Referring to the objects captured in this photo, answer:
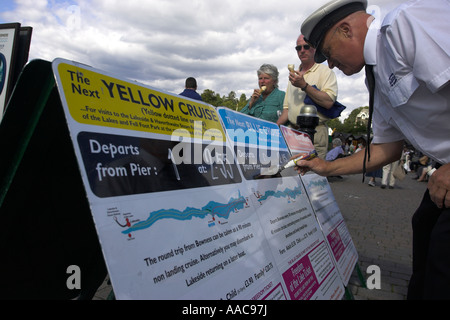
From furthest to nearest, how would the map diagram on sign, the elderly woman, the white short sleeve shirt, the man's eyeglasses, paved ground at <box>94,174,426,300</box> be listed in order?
the elderly woman < the man's eyeglasses < paved ground at <box>94,174,426,300</box> < the white short sleeve shirt < the map diagram on sign

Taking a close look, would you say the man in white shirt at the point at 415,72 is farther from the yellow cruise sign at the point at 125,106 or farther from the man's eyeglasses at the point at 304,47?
the man's eyeglasses at the point at 304,47

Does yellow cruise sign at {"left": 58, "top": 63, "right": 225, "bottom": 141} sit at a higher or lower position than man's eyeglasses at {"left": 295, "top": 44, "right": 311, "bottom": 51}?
lower

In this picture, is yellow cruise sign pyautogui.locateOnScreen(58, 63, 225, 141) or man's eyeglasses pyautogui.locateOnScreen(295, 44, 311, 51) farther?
man's eyeglasses pyautogui.locateOnScreen(295, 44, 311, 51)

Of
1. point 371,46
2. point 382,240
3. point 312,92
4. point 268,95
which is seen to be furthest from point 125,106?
point 382,240

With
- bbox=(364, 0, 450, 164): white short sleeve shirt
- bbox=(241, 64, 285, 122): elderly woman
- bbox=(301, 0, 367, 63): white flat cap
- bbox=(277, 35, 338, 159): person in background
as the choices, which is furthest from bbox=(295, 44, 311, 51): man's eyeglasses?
bbox=(364, 0, 450, 164): white short sleeve shirt

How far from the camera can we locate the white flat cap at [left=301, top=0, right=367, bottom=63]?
178 cm

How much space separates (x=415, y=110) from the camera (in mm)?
1503

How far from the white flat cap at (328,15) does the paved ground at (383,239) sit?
2336 millimetres

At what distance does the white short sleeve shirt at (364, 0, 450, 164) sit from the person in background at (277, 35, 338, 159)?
74.0 inches

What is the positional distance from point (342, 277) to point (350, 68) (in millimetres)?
1616

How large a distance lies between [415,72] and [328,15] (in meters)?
0.72

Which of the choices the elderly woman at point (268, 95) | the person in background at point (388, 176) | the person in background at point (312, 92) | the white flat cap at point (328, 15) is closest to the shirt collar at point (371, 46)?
the white flat cap at point (328, 15)

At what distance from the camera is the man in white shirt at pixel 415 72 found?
127 cm

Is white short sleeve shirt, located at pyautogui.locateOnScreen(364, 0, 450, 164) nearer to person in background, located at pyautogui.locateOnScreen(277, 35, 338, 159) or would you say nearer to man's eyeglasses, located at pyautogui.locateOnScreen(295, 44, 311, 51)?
person in background, located at pyautogui.locateOnScreen(277, 35, 338, 159)
